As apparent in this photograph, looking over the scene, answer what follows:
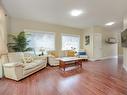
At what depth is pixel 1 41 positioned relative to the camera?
12.5 ft

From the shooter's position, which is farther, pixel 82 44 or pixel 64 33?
pixel 82 44

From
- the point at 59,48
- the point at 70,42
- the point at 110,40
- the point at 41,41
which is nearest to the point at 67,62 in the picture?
the point at 59,48

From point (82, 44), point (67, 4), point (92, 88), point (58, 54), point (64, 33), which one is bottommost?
point (92, 88)

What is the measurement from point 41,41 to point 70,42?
2.33m

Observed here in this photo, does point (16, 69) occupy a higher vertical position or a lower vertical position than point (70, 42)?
lower

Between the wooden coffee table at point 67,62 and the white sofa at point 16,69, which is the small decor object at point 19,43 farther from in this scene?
the wooden coffee table at point 67,62

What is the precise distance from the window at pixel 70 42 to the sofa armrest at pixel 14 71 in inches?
168

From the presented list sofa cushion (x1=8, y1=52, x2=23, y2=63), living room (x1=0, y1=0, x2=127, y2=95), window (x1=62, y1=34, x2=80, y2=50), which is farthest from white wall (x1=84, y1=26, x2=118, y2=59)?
sofa cushion (x1=8, y1=52, x2=23, y2=63)

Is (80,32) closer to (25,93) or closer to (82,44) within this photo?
(82,44)

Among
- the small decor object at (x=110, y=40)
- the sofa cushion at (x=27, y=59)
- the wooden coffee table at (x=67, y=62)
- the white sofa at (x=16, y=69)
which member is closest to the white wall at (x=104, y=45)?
the small decor object at (x=110, y=40)

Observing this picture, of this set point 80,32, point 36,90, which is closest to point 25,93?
point 36,90

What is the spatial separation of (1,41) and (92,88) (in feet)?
11.7

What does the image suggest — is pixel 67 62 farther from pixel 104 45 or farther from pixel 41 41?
pixel 104 45

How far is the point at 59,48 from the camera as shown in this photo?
701 cm
